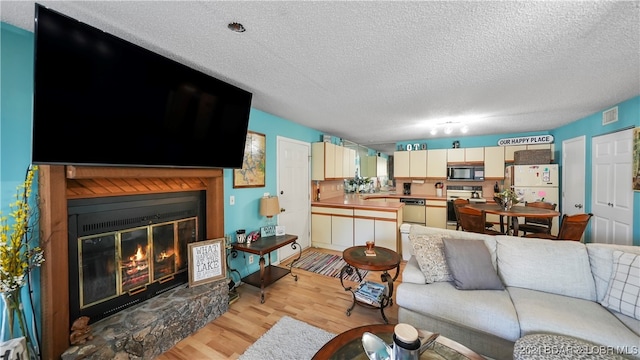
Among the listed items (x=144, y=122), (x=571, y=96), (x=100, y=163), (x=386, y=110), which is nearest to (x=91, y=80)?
(x=144, y=122)

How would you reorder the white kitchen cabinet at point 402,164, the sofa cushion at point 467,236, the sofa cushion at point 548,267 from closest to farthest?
the sofa cushion at point 548,267, the sofa cushion at point 467,236, the white kitchen cabinet at point 402,164

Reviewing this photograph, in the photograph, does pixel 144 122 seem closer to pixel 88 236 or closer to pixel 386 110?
pixel 88 236

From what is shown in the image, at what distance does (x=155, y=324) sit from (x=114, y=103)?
1.66m

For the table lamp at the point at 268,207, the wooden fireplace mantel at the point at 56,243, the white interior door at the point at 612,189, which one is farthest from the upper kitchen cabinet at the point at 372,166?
the wooden fireplace mantel at the point at 56,243

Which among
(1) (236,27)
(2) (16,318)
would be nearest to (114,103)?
(1) (236,27)

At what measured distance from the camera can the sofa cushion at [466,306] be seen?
1581mm

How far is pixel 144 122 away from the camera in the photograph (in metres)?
1.64

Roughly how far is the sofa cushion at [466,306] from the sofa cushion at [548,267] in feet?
0.86

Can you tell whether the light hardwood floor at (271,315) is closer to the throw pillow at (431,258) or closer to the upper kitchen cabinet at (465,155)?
the throw pillow at (431,258)

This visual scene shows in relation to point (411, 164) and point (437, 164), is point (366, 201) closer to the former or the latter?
point (411, 164)

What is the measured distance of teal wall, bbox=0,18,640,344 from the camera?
138 centimetres

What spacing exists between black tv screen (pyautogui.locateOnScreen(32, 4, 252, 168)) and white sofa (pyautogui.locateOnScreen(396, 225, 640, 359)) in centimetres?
229

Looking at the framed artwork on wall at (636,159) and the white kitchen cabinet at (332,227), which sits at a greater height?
the framed artwork on wall at (636,159)

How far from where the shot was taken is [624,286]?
1.59 meters
